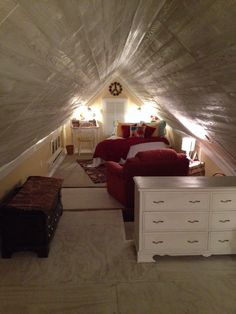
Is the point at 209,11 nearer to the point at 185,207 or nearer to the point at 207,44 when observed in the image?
the point at 207,44

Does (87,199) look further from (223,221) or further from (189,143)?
(223,221)

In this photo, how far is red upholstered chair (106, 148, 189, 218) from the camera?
3789 millimetres

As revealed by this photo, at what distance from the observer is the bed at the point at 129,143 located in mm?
5938

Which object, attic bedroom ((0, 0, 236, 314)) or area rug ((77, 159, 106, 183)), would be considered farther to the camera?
area rug ((77, 159, 106, 183))

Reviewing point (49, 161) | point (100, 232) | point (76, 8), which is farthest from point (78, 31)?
point (49, 161)

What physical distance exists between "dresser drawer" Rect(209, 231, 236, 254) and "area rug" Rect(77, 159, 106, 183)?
2.71m

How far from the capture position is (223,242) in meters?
2.86

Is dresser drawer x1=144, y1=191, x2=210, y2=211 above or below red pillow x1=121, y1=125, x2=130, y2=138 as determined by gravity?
below

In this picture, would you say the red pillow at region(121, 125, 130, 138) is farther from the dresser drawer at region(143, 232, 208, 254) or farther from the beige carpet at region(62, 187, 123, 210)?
the dresser drawer at region(143, 232, 208, 254)

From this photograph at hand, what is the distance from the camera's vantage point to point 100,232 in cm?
344

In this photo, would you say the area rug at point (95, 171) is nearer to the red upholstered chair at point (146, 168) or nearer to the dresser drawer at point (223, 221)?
the red upholstered chair at point (146, 168)

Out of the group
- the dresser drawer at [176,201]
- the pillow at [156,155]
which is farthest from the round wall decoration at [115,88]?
the dresser drawer at [176,201]

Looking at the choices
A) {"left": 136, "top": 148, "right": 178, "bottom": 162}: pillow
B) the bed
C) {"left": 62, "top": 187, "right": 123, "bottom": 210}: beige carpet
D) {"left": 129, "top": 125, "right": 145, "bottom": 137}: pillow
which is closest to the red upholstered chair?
{"left": 136, "top": 148, "right": 178, "bottom": 162}: pillow

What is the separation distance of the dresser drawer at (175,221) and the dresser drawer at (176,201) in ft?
0.20
